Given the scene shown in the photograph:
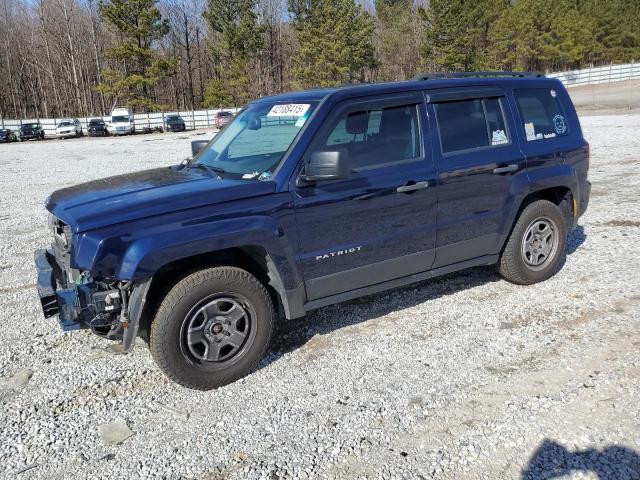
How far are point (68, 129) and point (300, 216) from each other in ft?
132

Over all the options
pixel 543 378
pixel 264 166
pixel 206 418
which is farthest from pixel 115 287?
pixel 543 378

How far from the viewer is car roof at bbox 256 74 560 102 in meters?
4.00

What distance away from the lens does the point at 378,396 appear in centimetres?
347

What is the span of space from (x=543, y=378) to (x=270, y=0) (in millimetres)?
68267

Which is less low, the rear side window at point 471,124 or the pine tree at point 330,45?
the pine tree at point 330,45

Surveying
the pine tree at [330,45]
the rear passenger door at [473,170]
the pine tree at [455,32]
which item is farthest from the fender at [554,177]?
the pine tree at [455,32]

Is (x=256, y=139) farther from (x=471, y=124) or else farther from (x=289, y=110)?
(x=471, y=124)

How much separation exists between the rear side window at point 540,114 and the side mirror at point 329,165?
7.22 ft

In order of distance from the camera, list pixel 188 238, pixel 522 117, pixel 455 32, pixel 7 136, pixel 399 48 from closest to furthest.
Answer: pixel 188 238, pixel 522 117, pixel 7 136, pixel 455 32, pixel 399 48

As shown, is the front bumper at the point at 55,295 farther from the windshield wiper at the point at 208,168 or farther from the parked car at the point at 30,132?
the parked car at the point at 30,132

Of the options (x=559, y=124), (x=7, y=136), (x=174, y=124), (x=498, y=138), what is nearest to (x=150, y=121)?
(x=174, y=124)

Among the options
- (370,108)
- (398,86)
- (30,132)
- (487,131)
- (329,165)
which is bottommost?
(30,132)

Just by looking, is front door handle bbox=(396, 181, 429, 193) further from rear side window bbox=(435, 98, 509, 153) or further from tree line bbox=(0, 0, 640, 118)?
tree line bbox=(0, 0, 640, 118)

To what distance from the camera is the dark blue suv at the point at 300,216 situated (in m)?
3.37
